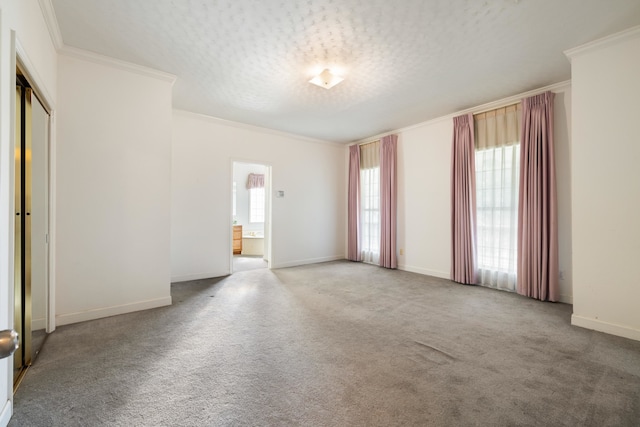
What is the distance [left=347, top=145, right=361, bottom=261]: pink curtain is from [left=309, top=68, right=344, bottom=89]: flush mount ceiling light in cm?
313

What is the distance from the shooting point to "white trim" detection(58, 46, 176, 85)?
8.97 feet

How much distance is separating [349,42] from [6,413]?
3.53 m

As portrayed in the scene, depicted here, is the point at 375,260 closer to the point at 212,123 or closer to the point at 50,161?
the point at 212,123

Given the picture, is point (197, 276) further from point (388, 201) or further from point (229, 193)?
point (388, 201)

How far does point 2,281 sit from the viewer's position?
4.62ft

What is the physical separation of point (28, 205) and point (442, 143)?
5195mm

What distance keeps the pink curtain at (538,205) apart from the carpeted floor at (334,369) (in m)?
0.38

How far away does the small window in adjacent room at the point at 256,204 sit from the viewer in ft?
28.9

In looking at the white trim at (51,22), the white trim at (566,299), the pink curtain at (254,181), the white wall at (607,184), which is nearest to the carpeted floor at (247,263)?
the pink curtain at (254,181)

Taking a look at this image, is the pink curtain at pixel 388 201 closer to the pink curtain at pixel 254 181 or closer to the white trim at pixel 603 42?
the white trim at pixel 603 42

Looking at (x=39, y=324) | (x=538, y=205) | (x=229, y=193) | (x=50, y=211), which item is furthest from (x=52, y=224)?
(x=538, y=205)

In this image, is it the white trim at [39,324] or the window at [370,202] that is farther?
the window at [370,202]

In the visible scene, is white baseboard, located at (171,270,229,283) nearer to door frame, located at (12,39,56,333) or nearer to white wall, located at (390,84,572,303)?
door frame, located at (12,39,56,333)

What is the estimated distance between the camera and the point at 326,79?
10.2 ft
